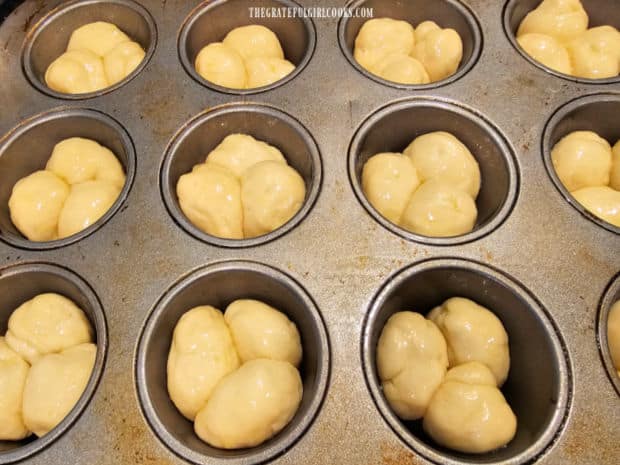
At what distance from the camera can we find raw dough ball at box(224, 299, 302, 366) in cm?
140

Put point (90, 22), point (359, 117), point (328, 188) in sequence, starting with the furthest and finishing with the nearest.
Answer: point (90, 22) → point (359, 117) → point (328, 188)

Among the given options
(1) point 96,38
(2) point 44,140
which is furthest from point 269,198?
(1) point 96,38

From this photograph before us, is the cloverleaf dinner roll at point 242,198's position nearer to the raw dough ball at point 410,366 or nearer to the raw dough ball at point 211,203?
the raw dough ball at point 211,203

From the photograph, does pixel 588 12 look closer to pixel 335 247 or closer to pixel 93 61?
pixel 335 247

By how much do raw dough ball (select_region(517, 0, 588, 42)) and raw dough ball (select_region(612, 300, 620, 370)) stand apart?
3.72ft

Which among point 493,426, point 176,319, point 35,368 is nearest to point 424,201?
point 493,426

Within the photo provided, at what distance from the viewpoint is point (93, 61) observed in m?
1.99

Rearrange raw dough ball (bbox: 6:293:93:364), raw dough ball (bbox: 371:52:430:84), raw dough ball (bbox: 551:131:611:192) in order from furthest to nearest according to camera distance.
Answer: raw dough ball (bbox: 371:52:430:84) → raw dough ball (bbox: 551:131:611:192) → raw dough ball (bbox: 6:293:93:364)

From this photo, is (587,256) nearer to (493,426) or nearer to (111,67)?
(493,426)

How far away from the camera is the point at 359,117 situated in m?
1.73

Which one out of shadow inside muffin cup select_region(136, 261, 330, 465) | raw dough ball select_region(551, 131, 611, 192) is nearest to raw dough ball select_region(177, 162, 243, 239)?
shadow inside muffin cup select_region(136, 261, 330, 465)

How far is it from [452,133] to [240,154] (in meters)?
0.72

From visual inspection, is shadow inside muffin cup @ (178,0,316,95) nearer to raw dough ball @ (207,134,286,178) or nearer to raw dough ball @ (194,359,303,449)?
raw dough ball @ (207,134,286,178)

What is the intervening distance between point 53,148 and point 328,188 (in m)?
1.00
